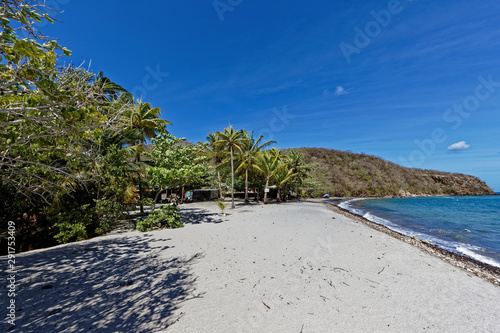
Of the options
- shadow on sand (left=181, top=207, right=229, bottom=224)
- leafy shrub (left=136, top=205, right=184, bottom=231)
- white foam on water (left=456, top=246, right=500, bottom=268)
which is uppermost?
leafy shrub (left=136, top=205, right=184, bottom=231)

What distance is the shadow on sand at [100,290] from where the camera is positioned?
10.3 feet

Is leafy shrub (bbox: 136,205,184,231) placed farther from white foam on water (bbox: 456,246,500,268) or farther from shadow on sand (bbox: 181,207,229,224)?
white foam on water (bbox: 456,246,500,268)

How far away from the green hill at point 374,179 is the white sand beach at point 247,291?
1607 inches

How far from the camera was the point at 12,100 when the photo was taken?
357cm

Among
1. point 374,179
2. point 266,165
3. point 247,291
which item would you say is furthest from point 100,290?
point 374,179

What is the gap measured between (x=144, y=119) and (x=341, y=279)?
1513cm

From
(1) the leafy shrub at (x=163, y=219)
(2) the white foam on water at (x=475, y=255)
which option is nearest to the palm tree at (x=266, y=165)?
(1) the leafy shrub at (x=163, y=219)

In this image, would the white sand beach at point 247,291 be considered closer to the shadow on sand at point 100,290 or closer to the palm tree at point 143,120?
the shadow on sand at point 100,290

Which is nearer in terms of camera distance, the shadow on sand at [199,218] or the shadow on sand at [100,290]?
the shadow on sand at [100,290]

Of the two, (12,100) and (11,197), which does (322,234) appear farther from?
(11,197)

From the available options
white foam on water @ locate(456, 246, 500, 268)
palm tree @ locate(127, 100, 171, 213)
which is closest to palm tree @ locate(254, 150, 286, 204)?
palm tree @ locate(127, 100, 171, 213)

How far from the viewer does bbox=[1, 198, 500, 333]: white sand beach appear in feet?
10.6

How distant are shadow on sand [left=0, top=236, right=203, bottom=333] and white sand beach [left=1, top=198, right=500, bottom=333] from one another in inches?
0.8

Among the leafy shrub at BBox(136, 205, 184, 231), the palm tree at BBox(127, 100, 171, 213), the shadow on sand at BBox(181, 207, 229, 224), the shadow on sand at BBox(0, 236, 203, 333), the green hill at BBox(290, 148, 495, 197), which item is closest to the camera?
the shadow on sand at BBox(0, 236, 203, 333)
